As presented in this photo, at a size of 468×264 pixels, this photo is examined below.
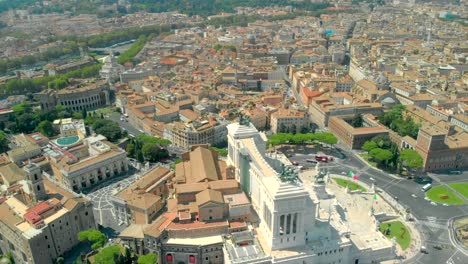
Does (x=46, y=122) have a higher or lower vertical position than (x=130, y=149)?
higher

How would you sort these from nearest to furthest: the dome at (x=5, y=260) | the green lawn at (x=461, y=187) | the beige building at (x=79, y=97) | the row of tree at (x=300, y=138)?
1. the dome at (x=5, y=260)
2. the green lawn at (x=461, y=187)
3. the row of tree at (x=300, y=138)
4. the beige building at (x=79, y=97)

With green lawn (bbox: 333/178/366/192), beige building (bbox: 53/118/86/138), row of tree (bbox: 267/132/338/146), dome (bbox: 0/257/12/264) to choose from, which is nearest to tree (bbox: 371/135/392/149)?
row of tree (bbox: 267/132/338/146)

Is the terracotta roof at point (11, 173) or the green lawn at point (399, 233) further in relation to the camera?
the terracotta roof at point (11, 173)

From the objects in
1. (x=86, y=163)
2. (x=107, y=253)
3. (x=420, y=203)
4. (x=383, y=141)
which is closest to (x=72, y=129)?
(x=86, y=163)

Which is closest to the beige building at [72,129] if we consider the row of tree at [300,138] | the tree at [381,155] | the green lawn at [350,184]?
the row of tree at [300,138]

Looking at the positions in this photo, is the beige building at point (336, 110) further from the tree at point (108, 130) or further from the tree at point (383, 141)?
the tree at point (108, 130)

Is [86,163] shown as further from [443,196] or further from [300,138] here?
[443,196]
